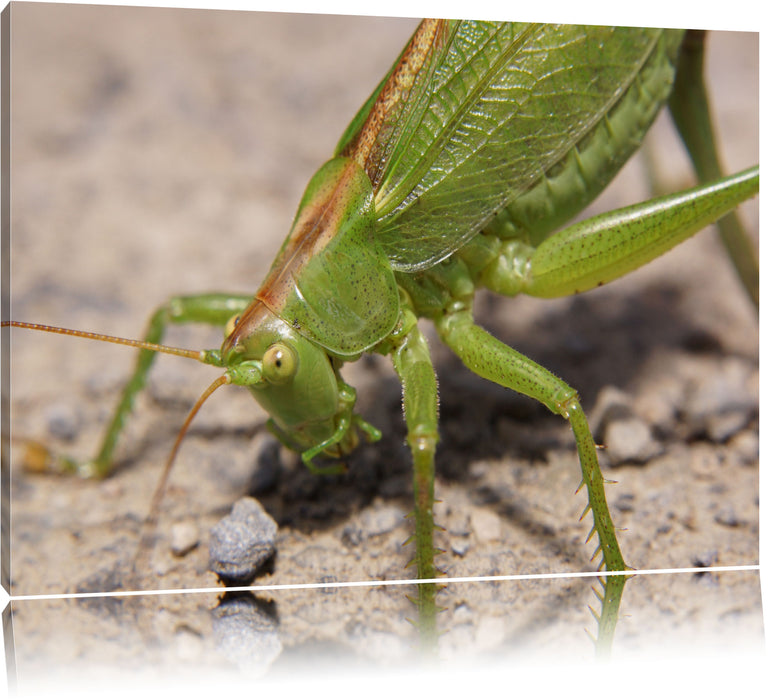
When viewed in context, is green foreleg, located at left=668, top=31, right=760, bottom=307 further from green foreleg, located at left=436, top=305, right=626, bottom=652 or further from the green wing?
green foreleg, located at left=436, top=305, right=626, bottom=652

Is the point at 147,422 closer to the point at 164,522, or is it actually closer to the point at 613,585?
the point at 164,522

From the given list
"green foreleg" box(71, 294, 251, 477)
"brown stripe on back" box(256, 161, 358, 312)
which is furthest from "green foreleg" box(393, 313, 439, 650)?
"green foreleg" box(71, 294, 251, 477)

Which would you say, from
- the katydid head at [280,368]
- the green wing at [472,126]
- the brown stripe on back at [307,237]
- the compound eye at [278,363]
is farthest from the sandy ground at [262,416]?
the green wing at [472,126]

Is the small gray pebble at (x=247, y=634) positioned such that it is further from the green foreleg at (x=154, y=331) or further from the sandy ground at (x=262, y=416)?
the green foreleg at (x=154, y=331)

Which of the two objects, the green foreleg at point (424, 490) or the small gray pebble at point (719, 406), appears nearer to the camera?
the green foreleg at point (424, 490)

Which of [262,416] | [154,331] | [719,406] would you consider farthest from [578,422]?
[154,331]

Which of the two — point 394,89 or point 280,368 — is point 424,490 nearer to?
point 280,368

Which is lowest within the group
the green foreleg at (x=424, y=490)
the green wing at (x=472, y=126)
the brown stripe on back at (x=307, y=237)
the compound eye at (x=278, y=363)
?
the green foreleg at (x=424, y=490)
